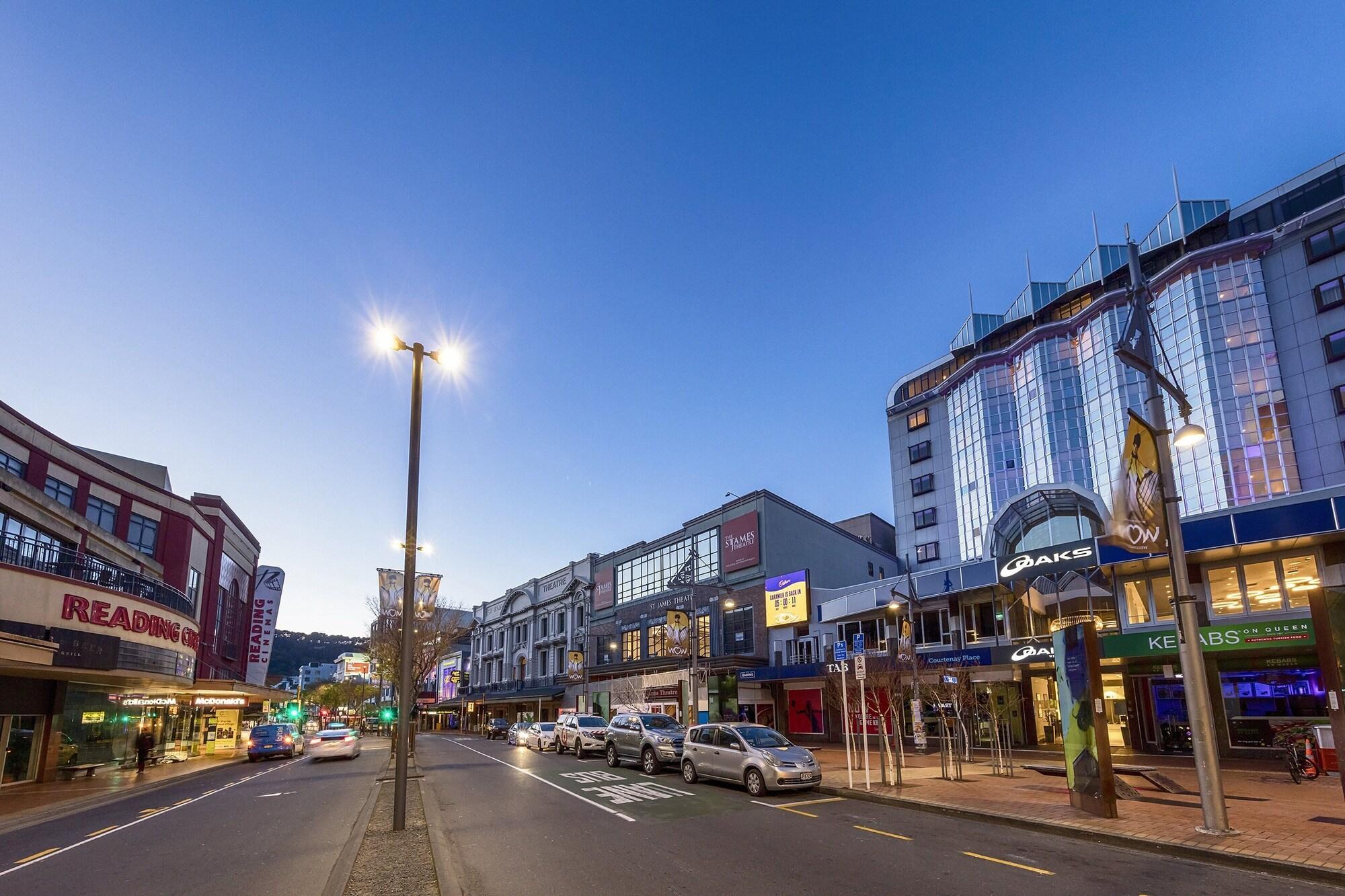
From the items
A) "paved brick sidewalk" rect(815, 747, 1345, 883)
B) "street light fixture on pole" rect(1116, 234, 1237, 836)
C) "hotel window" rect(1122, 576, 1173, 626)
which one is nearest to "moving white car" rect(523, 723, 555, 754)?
"paved brick sidewalk" rect(815, 747, 1345, 883)

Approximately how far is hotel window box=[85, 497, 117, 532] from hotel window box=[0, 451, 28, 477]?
4.18m

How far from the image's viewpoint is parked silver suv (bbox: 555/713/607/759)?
28156mm

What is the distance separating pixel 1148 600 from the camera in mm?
26500

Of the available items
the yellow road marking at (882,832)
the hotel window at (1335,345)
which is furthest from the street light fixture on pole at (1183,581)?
the hotel window at (1335,345)

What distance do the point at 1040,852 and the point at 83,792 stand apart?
25.1m

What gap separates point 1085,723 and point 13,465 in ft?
118

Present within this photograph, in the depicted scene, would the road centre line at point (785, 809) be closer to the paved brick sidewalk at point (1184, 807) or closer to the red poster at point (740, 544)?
the paved brick sidewalk at point (1184, 807)

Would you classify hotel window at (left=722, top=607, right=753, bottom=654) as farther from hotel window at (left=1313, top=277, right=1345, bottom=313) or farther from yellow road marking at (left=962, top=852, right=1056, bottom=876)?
yellow road marking at (left=962, top=852, right=1056, bottom=876)

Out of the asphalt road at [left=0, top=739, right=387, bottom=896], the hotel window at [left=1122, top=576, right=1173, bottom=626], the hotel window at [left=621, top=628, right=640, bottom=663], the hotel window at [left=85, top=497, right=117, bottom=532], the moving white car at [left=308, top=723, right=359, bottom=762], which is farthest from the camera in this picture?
the hotel window at [left=621, top=628, right=640, bottom=663]

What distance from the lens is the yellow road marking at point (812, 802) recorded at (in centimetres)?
1485

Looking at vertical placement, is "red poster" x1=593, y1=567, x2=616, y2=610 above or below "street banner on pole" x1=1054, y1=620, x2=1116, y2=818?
above

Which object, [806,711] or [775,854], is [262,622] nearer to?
[806,711]

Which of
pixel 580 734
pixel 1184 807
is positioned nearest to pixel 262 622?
pixel 580 734

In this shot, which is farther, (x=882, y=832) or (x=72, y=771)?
(x=72, y=771)
